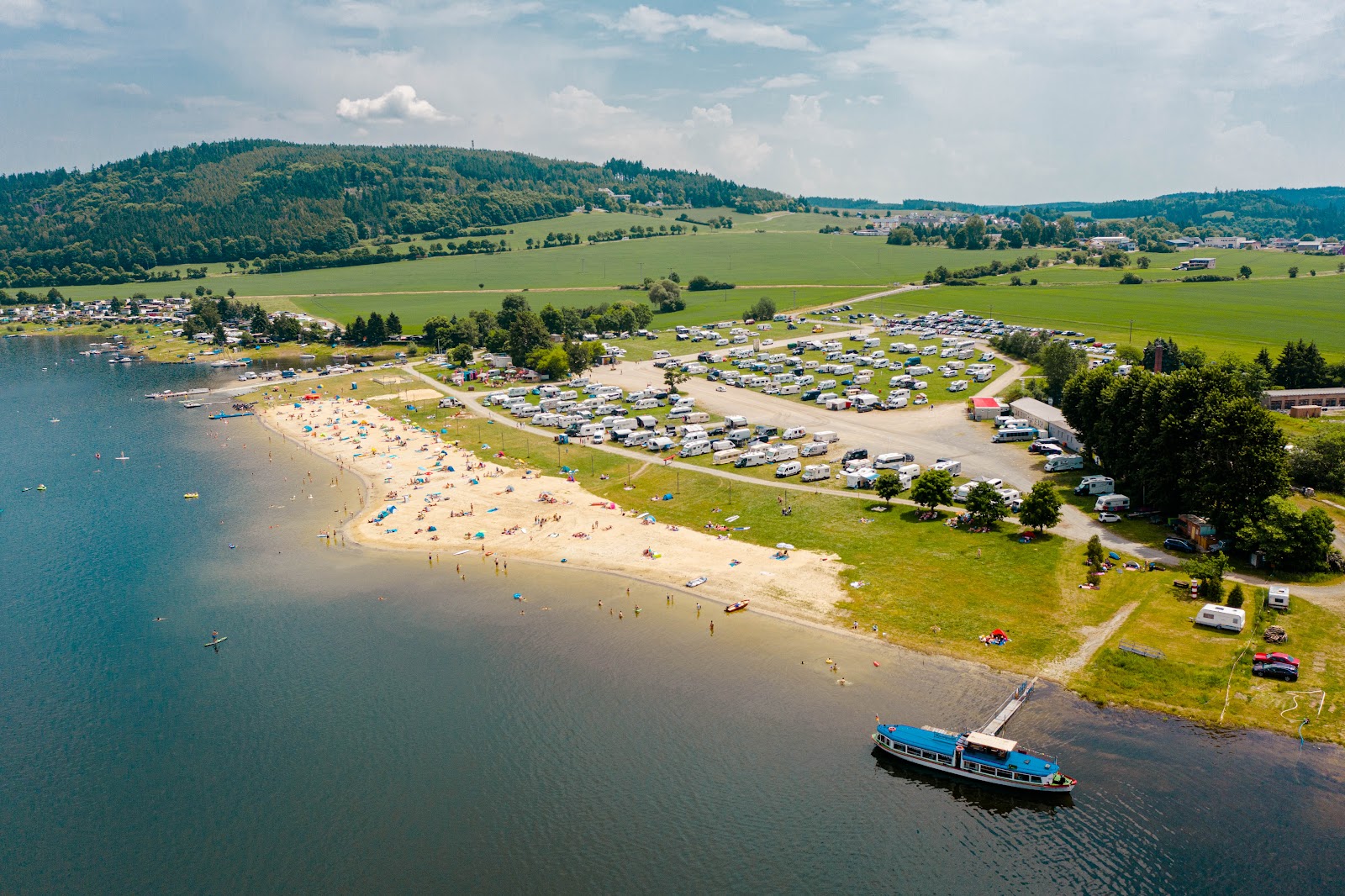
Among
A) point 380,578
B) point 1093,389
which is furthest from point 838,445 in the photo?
point 380,578

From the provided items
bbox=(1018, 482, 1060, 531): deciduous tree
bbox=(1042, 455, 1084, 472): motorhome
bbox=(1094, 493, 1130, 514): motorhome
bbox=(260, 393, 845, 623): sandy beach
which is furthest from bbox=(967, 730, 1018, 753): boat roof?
bbox=(1042, 455, 1084, 472): motorhome

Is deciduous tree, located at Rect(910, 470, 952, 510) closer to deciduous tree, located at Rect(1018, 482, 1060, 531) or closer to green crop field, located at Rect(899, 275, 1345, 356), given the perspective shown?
deciduous tree, located at Rect(1018, 482, 1060, 531)

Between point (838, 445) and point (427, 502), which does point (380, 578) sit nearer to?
point (427, 502)

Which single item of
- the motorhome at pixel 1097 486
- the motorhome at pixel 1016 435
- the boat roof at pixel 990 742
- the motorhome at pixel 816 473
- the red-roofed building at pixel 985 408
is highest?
the red-roofed building at pixel 985 408

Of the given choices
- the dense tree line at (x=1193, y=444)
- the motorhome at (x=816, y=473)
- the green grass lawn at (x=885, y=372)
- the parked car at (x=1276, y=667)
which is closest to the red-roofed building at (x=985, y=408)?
the green grass lawn at (x=885, y=372)

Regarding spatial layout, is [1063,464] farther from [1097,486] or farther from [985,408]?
[985,408]

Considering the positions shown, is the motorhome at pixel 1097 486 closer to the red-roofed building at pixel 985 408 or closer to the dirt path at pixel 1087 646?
the dirt path at pixel 1087 646

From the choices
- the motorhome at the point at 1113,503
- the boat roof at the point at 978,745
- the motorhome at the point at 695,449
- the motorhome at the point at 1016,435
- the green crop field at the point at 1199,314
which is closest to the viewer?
the boat roof at the point at 978,745
